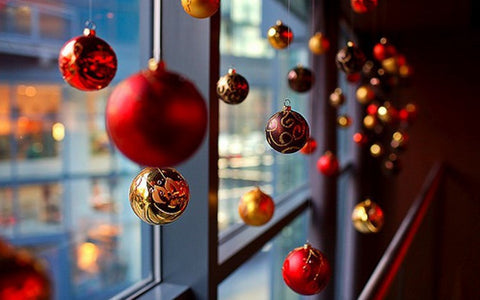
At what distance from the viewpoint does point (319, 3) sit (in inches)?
192

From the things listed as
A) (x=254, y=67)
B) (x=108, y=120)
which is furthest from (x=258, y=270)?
(x=108, y=120)

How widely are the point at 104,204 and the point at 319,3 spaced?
2994mm

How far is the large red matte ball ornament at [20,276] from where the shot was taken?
0.66 meters

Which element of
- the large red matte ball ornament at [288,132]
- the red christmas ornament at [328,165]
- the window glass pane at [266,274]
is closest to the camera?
the large red matte ball ornament at [288,132]

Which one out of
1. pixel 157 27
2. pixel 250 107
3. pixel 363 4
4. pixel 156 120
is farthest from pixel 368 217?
pixel 156 120

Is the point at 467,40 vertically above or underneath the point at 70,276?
above

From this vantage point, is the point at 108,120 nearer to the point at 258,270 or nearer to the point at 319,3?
the point at 258,270

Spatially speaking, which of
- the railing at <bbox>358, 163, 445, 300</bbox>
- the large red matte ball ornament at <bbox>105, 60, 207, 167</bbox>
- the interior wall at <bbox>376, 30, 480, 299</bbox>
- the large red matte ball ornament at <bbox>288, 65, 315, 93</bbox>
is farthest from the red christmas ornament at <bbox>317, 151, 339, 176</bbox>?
the interior wall at <bbox>376, 30, 480, 299</bbox>

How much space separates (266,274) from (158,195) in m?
3.73

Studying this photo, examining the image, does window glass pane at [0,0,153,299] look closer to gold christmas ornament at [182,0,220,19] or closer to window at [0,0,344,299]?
window at [0,0,344,299]

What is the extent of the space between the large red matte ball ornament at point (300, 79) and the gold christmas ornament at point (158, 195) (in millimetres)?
1135

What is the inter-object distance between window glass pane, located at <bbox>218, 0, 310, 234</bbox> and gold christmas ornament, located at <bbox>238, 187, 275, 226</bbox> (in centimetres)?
120

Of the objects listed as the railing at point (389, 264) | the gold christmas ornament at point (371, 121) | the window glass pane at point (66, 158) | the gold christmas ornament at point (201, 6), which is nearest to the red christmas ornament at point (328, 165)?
the gold christmas ornament at point (371, 121)

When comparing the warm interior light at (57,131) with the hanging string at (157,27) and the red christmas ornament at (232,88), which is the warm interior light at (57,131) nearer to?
the hanging string at (157,27)
